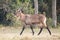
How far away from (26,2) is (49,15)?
3906mm

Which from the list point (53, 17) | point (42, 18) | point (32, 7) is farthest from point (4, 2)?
point (42, 18)

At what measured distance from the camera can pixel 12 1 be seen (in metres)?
18.7

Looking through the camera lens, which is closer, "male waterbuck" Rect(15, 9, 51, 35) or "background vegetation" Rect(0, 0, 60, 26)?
"male waterbuck" Rect(15, 9, 51, 35)

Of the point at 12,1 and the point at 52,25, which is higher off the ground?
the point at 12,1

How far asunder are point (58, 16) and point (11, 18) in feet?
15.1

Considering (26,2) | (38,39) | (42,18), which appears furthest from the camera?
(26,2)

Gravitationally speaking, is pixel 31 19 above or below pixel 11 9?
above

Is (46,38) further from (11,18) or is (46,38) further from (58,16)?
(58,16)

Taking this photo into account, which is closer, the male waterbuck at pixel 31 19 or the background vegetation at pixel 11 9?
the male waterbuck at pixel 31 19

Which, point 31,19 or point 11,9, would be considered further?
point 11,9

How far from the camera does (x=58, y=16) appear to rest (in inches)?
834

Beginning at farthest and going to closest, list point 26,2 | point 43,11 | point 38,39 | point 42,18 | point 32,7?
point 43,11
point 32,7
point 26,2
point 42,18
point 38,39

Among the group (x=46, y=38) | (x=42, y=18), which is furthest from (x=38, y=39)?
(x=42, y=18)

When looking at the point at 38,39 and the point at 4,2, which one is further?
the point at 4,2
